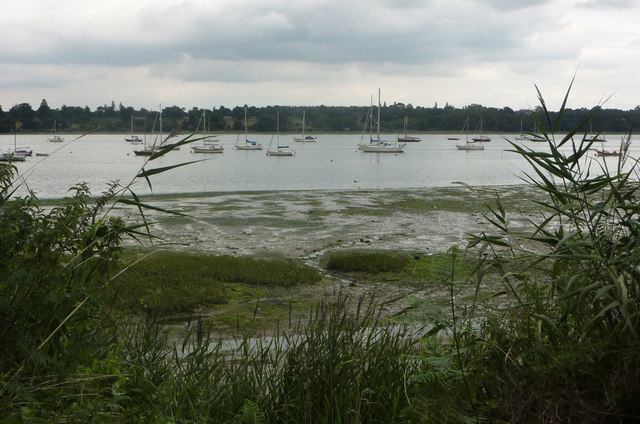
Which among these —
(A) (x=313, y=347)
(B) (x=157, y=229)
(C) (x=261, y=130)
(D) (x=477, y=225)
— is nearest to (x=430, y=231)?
(D) (x=477, y=225)

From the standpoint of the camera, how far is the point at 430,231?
2017 cm

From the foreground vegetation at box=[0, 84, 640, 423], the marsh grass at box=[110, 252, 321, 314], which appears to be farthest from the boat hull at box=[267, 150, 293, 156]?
the foreground vegetation at box=[0, 84, 640, 423]

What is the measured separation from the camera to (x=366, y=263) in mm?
14227

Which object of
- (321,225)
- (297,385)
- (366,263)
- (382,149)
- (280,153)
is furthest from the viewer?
(382,149)

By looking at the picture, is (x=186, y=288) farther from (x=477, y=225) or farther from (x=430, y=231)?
(x=477, y=225)

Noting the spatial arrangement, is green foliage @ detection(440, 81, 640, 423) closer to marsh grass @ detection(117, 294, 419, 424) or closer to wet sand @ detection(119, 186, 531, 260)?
marsh grass @ detection(117, 294, 419, 424)

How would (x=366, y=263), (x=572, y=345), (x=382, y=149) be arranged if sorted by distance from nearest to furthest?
(x=572, y=345), (x=366, y=263), (x=382, y=149)

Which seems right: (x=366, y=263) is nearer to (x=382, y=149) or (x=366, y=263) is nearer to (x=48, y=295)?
(x=48, y=295)

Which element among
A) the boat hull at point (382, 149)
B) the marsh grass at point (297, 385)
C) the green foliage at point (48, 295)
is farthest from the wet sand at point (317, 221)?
the boat hull at point (382, 149)

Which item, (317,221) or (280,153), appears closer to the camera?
(317,221)

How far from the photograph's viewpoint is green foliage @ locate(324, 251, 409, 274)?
46.2ft

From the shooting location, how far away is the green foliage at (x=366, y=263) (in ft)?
46.2

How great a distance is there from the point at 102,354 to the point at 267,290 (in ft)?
27.9

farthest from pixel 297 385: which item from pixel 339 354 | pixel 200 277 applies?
pixel 200 277
